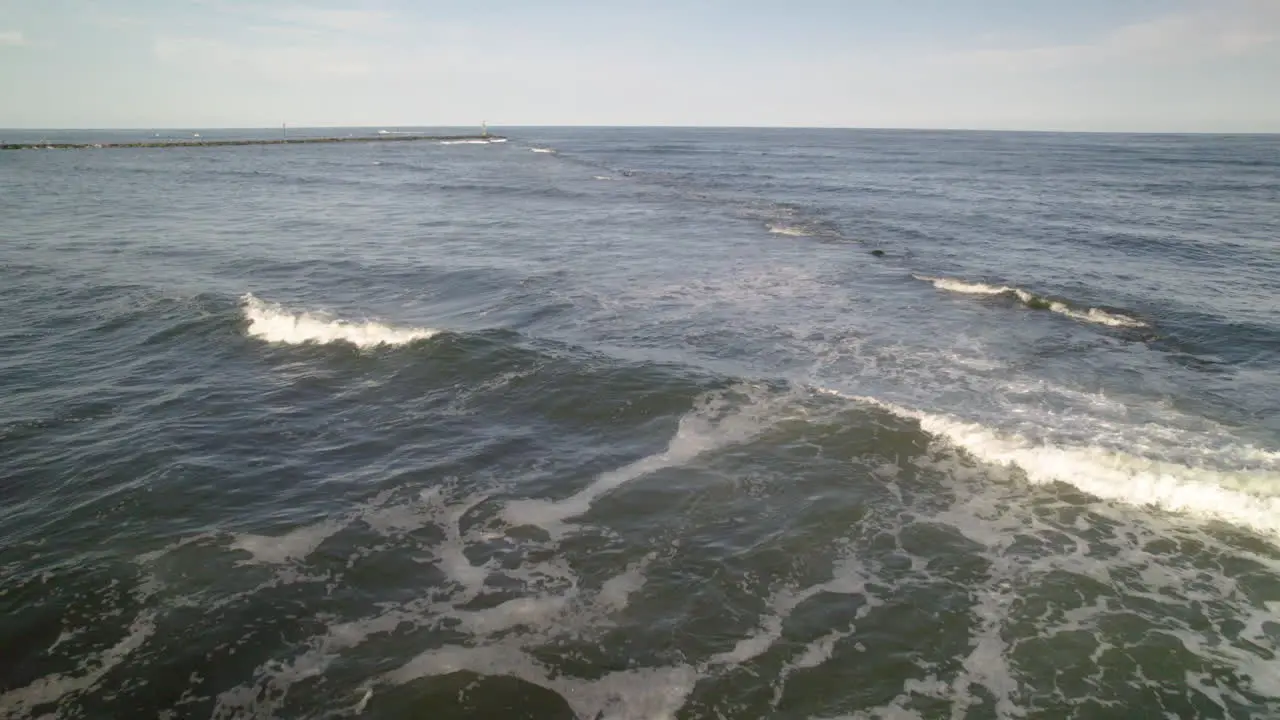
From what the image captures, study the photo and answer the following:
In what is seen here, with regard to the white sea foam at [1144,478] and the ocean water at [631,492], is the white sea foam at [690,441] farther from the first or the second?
the white sea foam at [1144,478]

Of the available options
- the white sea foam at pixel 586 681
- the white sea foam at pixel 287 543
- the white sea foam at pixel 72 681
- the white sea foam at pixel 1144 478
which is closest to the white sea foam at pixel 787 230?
the white sea foam at pixel 1144 478

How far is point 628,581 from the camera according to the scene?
915cm

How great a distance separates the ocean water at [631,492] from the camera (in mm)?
7641

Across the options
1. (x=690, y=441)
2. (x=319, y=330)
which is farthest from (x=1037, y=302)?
(x=319, y=330)

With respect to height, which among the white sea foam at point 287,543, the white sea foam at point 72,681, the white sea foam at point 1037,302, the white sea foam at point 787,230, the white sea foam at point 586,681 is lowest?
the white sea foam at point 586,681

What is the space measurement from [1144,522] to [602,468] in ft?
30.3

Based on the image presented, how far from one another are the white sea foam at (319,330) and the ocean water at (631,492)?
0.45 ft

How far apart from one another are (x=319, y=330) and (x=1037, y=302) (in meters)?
24.1

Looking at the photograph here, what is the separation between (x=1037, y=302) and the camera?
2322 cm

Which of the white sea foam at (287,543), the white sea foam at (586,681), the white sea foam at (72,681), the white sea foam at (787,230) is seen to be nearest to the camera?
the white sea foam at (72,681)

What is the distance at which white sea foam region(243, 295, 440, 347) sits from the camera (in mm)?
18047

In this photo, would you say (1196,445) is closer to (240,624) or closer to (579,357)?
(579,357)

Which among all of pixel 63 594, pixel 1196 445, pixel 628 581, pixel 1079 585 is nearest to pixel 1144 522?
pixel 1079 585

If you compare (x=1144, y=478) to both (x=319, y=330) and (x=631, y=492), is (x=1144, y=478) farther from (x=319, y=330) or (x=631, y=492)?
(x=319, y=330)
